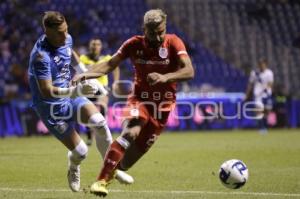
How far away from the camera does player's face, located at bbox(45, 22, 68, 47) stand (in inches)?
338

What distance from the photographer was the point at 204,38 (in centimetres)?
Answer: 2845

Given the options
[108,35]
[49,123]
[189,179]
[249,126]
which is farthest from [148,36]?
[108,35]

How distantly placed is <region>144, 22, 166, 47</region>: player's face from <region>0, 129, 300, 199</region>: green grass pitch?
184 centimetres

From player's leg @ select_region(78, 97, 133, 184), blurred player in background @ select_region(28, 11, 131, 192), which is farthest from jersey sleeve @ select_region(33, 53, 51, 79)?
player's leg @ select_region(78, 97, 133, 184)

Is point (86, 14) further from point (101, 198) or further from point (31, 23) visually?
point (101, 198)

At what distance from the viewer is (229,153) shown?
15.0m

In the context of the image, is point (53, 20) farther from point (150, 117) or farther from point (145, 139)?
point (145, 139)

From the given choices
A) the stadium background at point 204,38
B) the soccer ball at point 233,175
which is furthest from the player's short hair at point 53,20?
the stadium background at point 204,38

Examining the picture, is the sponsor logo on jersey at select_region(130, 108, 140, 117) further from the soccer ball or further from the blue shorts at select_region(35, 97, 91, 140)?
the soccer ball

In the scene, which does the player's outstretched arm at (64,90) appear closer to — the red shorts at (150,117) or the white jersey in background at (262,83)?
the red shorts at (150,117)

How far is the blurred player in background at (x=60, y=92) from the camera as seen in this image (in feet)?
27.9

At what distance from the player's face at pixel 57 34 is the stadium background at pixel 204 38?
1425 cm

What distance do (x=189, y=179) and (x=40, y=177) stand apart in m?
2.26

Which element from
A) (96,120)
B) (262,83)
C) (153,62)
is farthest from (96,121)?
(262,83)
